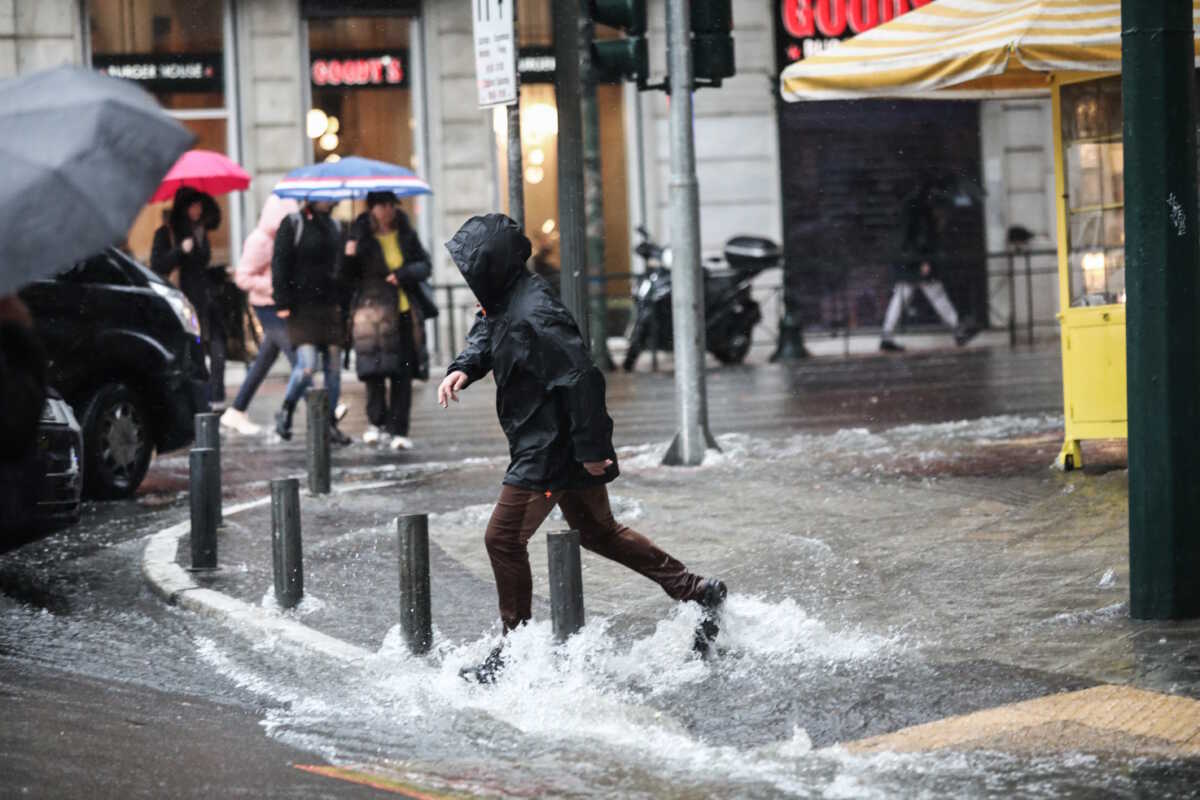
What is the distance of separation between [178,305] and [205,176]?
550cm

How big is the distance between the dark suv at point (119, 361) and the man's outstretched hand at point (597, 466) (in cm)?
593

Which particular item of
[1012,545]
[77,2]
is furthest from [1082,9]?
[77,2]

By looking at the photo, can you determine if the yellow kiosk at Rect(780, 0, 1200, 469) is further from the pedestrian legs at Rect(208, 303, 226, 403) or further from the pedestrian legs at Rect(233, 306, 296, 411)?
the pedestrian legs at Rect(208, 303, 226, 403)

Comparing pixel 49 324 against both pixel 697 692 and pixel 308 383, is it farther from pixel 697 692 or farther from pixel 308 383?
pixel 697 692

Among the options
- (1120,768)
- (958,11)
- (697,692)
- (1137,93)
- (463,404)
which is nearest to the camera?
(1120,768)

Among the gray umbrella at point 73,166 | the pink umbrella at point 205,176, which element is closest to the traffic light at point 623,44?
the pink umbrella at point 205,176

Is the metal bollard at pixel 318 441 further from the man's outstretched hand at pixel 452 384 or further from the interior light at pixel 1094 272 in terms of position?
the man's outstretched hand at pixel 452 384

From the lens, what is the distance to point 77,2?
86.2 feet

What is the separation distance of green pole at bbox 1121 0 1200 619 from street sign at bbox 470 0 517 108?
3.95 metres

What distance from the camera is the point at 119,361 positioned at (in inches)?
493

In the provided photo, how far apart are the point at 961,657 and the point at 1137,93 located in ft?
7.10

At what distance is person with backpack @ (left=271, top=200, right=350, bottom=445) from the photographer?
15.0 m

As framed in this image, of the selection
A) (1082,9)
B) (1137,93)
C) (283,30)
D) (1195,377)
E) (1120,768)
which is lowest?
(1120,768)

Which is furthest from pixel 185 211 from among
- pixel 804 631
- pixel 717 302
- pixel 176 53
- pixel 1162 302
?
pixel 1162 302
